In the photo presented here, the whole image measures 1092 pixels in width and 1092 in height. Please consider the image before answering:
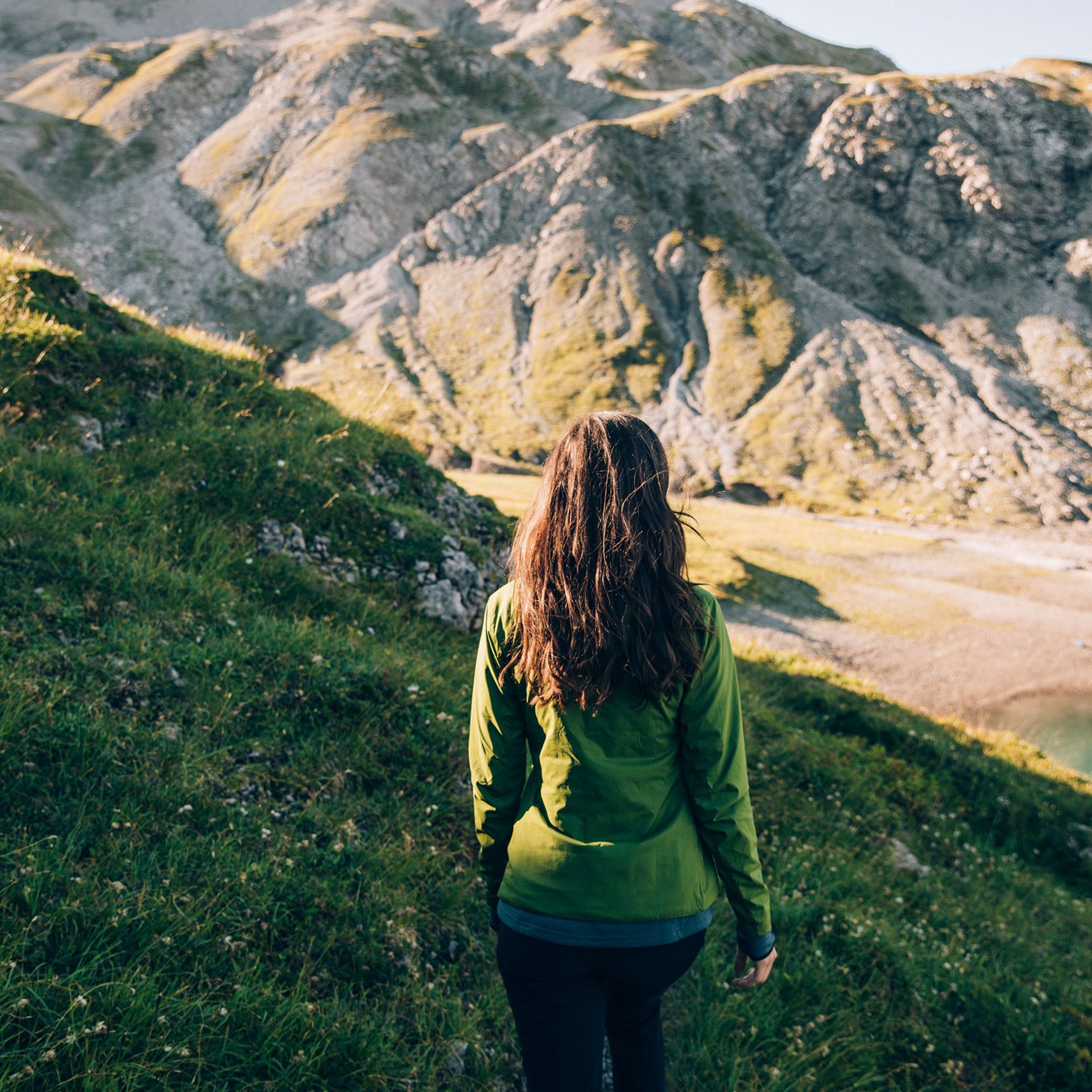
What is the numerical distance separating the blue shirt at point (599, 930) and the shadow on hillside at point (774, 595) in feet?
88.9

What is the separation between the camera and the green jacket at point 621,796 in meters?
2.85

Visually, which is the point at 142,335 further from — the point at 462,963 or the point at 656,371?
the point at 656,371

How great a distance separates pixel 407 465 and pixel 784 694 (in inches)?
Result: 353

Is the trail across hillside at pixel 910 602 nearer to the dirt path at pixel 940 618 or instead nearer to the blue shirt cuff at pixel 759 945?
the dirt path at pixel 940 618

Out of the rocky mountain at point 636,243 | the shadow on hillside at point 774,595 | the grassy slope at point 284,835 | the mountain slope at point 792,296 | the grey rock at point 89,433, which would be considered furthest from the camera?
the rocky mountain at point 636,243

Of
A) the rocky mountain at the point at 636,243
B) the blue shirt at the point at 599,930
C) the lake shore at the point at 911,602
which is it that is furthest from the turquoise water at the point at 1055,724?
the rocky mountain at the point at 636,243

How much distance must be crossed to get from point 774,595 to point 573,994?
31.5 meters

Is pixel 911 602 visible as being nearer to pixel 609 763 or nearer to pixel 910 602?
pixel 910 602

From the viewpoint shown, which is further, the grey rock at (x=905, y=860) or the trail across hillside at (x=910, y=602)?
the trail across hillside at (x=910, y=602)

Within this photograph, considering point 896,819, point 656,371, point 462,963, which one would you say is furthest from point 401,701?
point 656,371

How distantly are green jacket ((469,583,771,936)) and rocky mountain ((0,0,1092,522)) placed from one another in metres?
63.7

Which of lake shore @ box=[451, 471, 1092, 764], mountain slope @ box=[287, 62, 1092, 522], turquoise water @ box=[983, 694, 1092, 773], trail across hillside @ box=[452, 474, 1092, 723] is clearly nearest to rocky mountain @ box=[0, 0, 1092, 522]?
mountain slope @ box=[287, 62, 1092, 522]

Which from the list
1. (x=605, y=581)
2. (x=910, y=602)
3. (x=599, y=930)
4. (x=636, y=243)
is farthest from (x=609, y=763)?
(x=636, y=243)

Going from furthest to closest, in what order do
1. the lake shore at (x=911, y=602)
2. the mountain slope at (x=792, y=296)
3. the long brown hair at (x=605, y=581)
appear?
the mountain slope at (x=792, y=296) → the lake shore at (x=911, y=602) → the long brown hair at (x=605, y=581)
